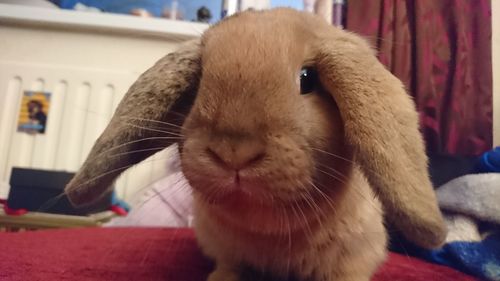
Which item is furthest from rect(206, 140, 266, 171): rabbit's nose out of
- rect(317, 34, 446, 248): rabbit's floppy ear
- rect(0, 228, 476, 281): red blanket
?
rect(0, 228, 476, 281): red blanket

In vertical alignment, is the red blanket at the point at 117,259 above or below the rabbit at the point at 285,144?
below

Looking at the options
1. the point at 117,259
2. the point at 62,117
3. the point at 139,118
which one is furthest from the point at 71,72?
the point at 139,118

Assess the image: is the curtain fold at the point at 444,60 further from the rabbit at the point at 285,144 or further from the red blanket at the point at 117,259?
the rabbit at the point at 285,144

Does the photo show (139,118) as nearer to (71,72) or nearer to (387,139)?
(387,139)

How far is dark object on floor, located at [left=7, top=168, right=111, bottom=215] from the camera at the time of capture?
1913 millimetres

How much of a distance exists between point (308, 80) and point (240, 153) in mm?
190

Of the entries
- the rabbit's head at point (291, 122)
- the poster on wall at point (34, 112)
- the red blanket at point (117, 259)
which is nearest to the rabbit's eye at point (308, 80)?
the rabbit's head at point (291, 122)

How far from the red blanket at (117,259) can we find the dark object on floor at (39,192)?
1.67 feet

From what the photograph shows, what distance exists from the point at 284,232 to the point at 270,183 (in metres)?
0.15

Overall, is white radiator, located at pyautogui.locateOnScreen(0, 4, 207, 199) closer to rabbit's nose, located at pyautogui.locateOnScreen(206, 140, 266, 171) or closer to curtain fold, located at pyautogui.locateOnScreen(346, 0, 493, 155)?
curtain fold, located at pyautogui.locateOnScreen(346, 0, 493, 155)

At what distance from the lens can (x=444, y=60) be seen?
2.00m

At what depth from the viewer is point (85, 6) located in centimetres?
228

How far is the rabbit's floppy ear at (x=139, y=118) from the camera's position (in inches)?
29.4

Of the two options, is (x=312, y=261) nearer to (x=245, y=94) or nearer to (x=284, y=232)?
(x=284, y=232)
